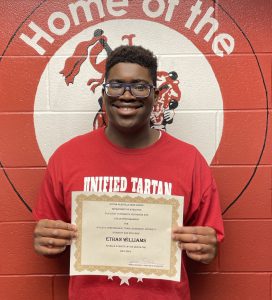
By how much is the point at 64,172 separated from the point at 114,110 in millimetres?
266

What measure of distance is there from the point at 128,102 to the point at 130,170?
8.6 inches

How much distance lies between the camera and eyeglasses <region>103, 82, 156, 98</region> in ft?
4.00

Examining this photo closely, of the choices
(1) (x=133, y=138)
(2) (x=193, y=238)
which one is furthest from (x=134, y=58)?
(2) (x=193, y=238)

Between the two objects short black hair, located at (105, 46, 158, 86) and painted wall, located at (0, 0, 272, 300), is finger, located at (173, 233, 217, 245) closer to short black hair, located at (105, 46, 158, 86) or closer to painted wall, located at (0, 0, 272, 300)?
painted wall, located at (0, 0, 272, 300)

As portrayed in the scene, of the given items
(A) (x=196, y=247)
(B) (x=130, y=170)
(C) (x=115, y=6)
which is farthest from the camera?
(C) (x=115, y=6)

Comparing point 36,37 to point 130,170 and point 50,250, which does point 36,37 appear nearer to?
point 130,170

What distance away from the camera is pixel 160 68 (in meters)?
1.52

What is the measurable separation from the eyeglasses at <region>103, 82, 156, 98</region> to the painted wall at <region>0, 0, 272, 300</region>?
31cm

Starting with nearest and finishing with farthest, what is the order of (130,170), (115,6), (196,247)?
1. (196,247)
2. (130,170)
3. (115,6)

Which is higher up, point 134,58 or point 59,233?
point 134,58

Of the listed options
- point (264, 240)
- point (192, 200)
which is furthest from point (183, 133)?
point (264, 240)

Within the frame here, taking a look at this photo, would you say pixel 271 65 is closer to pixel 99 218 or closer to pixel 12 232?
pixel 99 218

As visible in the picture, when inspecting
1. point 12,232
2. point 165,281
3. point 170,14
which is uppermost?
point 170,14

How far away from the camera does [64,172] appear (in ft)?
4.28
